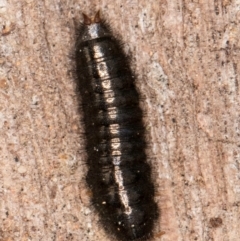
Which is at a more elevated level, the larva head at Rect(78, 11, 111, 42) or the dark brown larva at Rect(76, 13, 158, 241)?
the larva head at Rect(78, 11, 111, 42)

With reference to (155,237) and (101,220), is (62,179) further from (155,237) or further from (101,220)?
(155,237)

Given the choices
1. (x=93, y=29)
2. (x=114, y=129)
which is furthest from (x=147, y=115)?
(x=93, y=29)

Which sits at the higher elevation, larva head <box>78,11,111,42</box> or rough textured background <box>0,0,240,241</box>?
larva head <box>78,11,111,42</box>

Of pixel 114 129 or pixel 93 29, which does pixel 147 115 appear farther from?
pixel 93 29

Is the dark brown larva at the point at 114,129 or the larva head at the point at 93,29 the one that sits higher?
the larva head at the point at 93,29
